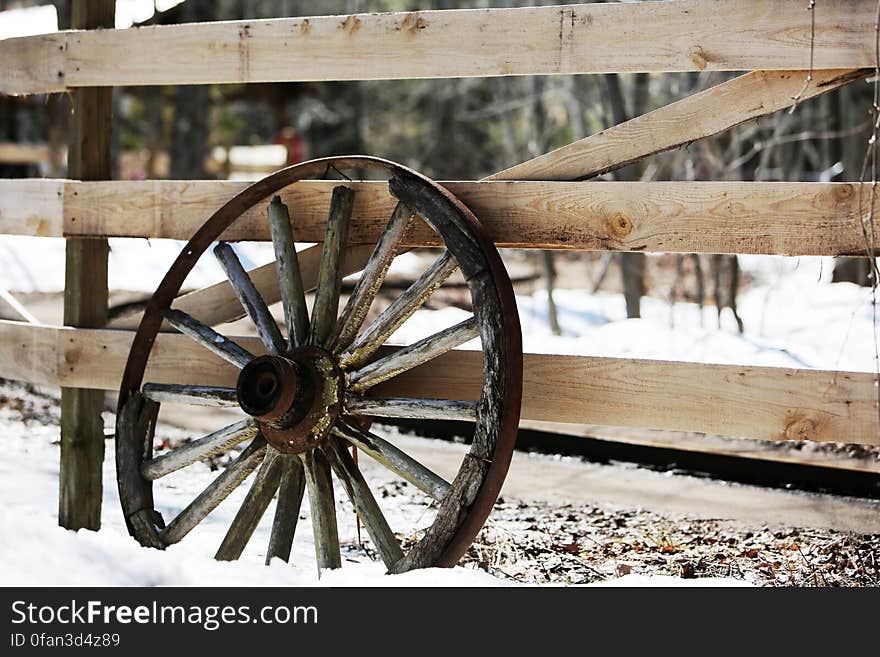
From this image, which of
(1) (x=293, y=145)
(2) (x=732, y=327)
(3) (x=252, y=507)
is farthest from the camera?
(1) (x=293, y=145)

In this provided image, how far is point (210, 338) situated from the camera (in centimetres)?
405

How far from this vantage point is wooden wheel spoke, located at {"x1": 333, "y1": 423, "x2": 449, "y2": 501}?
11.0 ft

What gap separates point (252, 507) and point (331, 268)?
88 cm

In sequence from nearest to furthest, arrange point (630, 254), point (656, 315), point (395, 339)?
point (395, 339)
point (630, 254)
point (656, 315)

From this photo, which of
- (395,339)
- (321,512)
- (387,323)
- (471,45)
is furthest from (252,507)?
(395,339)

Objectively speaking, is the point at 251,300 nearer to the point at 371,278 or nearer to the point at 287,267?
the point at 287,267

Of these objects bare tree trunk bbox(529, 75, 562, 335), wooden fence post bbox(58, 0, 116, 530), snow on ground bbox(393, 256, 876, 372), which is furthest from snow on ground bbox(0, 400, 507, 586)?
bare tree trunk bbox(529, 75, 562, 335)

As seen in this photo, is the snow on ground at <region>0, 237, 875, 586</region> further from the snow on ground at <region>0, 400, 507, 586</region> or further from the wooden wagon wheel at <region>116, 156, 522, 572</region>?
the wooden wagon wheel at <region>116, 156, 522, 572</region>

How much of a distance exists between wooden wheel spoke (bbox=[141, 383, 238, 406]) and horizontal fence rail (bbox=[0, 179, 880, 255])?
62cm

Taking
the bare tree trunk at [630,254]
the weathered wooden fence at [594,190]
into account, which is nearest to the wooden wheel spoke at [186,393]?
the weathered wooden fence at [594,190]

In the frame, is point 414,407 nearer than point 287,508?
Yes
